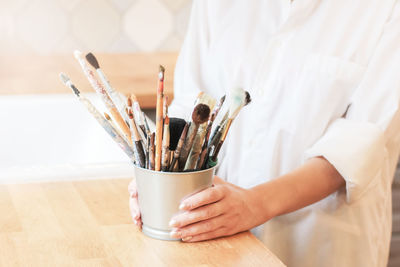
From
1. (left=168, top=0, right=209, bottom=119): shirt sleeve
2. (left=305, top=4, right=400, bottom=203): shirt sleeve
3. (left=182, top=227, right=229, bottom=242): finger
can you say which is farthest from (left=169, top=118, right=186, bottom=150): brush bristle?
(left=168, top=0, right=209, bottom=119): shirt sleeve

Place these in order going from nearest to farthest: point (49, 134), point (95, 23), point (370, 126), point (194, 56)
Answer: point (370, 126) < point (194, 56) < point (49, 134) < point (95, 23)

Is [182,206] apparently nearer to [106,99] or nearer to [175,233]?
[175,233]

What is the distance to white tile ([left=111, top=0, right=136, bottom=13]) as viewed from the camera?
2.15m

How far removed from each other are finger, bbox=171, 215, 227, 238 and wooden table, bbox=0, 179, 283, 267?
2cm

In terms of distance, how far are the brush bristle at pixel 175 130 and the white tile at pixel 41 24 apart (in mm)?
1345

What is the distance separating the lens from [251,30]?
1.36 m

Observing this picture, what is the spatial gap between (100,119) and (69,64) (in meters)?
1.22

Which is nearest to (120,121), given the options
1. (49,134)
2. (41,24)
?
(49,134)

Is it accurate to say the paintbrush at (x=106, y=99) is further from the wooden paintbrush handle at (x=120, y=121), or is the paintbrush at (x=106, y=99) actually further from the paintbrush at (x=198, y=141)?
the paintbrush at (x=198, y=141)

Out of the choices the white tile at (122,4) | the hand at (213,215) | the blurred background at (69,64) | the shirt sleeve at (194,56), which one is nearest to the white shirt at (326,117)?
the shirt sleeve at (194,56)

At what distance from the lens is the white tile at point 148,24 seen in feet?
7.20

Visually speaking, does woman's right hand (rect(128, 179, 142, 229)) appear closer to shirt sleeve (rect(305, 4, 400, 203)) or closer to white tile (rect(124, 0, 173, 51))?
shirt sleeve (rect(305, 4, 400, 203))

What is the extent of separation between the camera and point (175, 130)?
0.90 meters

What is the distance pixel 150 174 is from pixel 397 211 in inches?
57.8
